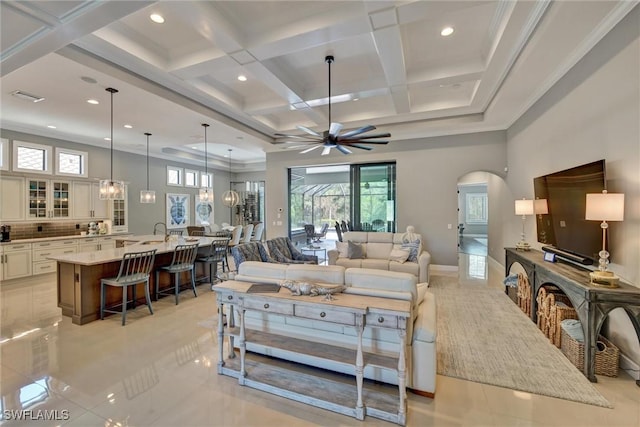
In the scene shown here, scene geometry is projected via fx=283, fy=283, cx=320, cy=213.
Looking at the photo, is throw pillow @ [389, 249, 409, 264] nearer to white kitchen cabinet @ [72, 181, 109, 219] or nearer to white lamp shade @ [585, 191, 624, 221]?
white lamp shade @ [585, 191, 624, 221]

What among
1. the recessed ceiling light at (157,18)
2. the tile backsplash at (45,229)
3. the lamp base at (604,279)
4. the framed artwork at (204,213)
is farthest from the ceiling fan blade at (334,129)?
the framed artwork at (204,213)

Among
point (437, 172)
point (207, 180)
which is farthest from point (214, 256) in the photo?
point (207, 180)

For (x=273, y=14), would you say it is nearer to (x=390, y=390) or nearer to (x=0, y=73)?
(x=0, y=73)

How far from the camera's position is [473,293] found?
5145 mm

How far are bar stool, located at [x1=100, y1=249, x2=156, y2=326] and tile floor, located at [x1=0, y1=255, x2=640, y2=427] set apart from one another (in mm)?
508

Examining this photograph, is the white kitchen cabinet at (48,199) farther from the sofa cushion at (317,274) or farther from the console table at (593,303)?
the console table at (593,303)

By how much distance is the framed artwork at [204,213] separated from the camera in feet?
34.6

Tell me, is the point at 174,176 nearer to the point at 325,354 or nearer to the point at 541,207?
the point at 325,354

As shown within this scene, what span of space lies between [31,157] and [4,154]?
18.4 inches

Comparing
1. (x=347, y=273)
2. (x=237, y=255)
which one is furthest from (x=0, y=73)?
(x=347, y=273)

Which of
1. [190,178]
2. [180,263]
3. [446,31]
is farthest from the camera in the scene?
[190,178]

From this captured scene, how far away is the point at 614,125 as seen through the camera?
9.57ft

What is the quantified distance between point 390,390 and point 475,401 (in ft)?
2.25

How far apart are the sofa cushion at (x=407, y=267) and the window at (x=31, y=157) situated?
8.03 metres
